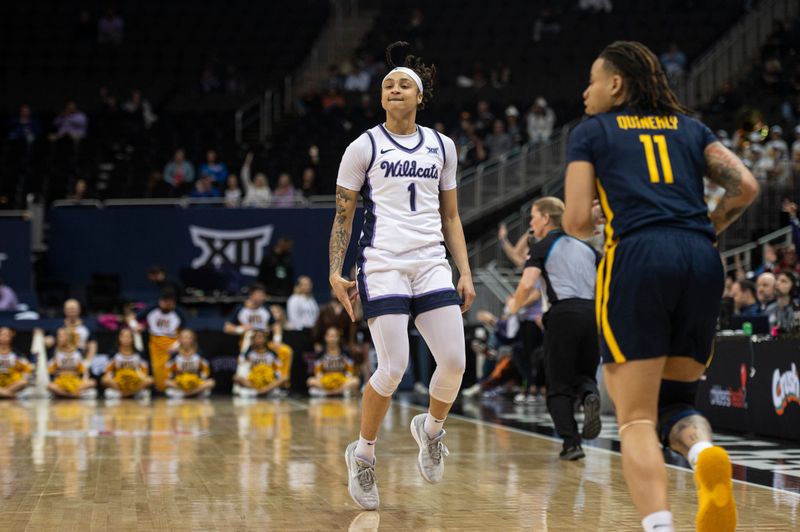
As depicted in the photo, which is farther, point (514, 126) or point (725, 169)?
point (514, 126)

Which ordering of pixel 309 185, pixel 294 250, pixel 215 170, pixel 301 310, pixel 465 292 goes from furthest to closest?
1. pixel 215 170
2. pixel 309 185
3. pixel 294 250
4. pixel 301 310
5. pixel 465 292

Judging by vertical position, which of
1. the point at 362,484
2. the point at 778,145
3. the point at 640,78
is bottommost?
the point at 362,484

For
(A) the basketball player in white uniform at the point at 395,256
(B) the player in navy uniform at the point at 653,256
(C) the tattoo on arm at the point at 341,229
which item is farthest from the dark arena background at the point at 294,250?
(B) the player in navy uniform at the point at 653,256

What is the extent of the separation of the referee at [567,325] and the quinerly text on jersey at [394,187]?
2221 mm

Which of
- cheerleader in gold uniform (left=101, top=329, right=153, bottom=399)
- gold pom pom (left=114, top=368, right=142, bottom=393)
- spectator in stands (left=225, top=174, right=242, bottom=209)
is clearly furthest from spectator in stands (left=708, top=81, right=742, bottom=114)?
gold pom pom (left=114, top=368, right=142, bottom=393)

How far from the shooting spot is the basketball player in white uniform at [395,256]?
5926mm

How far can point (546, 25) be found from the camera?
29.0 metres

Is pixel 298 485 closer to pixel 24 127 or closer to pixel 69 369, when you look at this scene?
pixel 69 369

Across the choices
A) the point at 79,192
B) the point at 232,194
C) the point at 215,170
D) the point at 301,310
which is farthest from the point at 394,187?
the point at 215,170

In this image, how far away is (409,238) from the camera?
5938mm

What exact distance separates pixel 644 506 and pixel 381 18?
89.6 feet

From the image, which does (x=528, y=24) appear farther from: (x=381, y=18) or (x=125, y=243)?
(x=125, y=243)

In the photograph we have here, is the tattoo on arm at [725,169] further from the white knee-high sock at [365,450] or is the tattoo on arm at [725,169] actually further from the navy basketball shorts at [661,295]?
the white knee-high sock at [365,450]

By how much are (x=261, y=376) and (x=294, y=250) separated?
3989 mm
